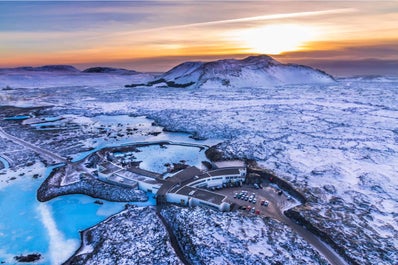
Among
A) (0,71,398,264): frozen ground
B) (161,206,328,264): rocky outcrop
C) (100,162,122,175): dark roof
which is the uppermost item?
(100,162,122,175): dark roof

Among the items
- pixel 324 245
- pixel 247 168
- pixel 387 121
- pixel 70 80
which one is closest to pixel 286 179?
pixel 247 168

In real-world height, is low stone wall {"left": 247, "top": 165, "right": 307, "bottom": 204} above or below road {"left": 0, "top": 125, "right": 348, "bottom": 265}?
above

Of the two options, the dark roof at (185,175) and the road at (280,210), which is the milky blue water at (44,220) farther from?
the road at (280,210)

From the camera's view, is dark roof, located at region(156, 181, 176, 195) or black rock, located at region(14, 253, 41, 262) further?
dark roof, located at region(156, 181, 176, 195)

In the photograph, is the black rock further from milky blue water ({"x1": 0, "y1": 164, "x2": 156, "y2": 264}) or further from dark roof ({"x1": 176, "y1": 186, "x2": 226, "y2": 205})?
dark roof ({"x1": 176, "y1": 186, "x2": 226, "y2": 205})

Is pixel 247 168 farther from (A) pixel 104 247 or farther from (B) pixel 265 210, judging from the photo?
(A) pixel 104 247

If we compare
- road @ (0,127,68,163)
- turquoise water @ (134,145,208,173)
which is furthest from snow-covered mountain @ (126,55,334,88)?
turquoise water @ (134,145,208,173)

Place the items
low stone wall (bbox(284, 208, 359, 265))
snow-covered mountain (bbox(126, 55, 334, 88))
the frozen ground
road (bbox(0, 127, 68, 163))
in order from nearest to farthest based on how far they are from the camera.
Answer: low stone wall (bbox(284, 208, 359, 265)) → the frozen ground → road (bbox(0, 127, 68, 163)) → snow-covered mountain (bbox(126, 55, 334, 88))
